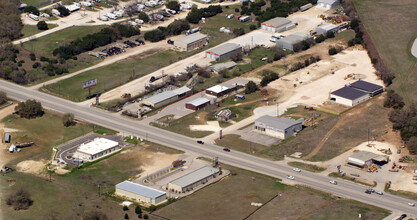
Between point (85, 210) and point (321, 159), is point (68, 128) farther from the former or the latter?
point (321, 159)

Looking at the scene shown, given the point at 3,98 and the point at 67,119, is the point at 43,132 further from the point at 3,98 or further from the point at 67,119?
the point at 3,98

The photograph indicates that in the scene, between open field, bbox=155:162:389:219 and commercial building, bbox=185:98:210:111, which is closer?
A: open field, bbox=155:162:389:219

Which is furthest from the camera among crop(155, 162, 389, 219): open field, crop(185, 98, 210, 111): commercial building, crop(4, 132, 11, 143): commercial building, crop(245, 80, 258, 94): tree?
crop(245, 80, 258, 94): tree

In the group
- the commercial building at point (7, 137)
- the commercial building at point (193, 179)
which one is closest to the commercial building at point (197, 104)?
the commercial building at point (193, 179)

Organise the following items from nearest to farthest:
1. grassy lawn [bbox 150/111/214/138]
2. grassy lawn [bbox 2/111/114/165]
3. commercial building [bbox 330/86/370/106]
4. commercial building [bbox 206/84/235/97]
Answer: grassy lawn [bbox 2/111/114/165]
grassy lawn [bbox 150/111/214/138]
commercial building [bbox 330/86/370/106]
commercial building [bbox 206/84/235/97]

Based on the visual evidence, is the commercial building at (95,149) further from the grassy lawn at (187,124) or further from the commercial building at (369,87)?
the commercial building at (369,87)

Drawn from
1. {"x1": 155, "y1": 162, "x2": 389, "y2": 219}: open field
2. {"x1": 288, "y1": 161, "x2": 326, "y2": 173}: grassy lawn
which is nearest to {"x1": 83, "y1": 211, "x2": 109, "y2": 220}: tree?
{"x1": 155, "y1": 162, "x2": 389, "y2": 219}: open field

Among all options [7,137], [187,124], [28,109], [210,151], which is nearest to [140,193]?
[210,151]

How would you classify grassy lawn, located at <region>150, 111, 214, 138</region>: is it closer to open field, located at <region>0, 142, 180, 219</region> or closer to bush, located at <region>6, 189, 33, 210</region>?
open field, located at <region>0, 142, 180, 219</region>
